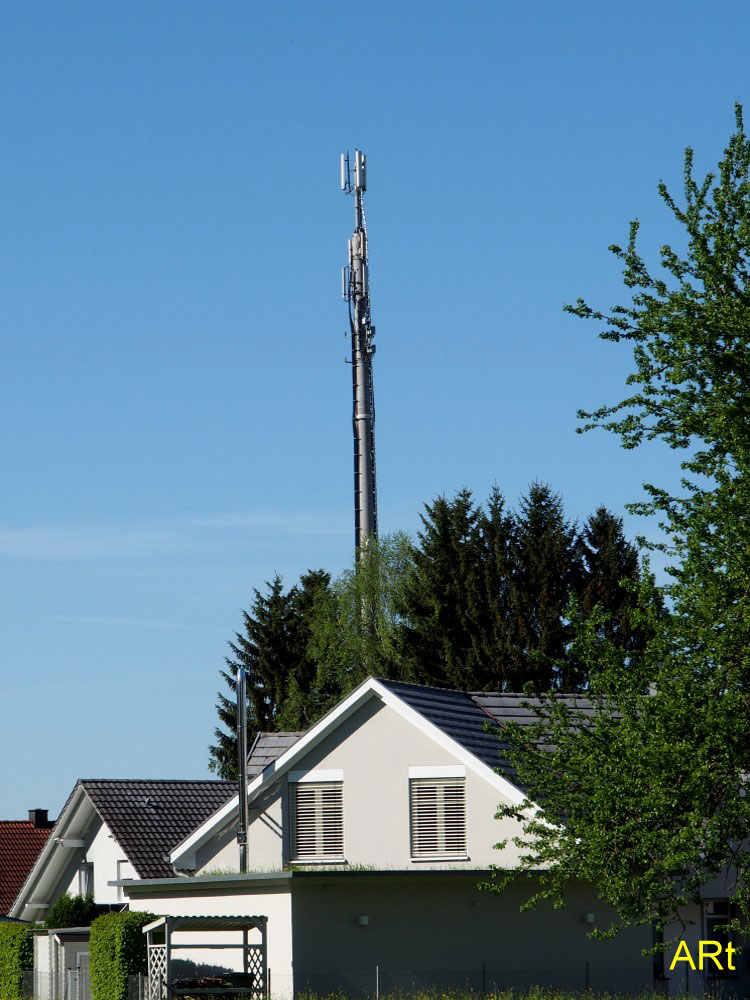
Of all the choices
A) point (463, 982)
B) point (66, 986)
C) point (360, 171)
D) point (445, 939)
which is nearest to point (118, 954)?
point (66, 986)

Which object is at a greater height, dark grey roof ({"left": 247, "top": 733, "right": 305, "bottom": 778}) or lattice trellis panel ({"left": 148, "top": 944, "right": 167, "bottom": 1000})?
dark grey roof ({"left": 247, "top": 733, "right": 305, "bottom": 778})

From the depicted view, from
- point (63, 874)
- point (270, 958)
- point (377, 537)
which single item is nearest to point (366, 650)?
point (377, 537)

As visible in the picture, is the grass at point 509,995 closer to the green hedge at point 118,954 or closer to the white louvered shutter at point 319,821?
the green hedge at point 118,954

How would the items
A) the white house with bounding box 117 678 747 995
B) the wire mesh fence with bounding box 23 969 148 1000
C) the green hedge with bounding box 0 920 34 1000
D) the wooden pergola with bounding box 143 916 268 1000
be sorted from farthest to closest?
1. the green hedge with bounding box 0 920 34 1000
2. the white house with bounding box 117 678 747 995
3. the wire mesh fence with bounding box 23 969 148 1000
4. the wooden pergola with bounding box 143 916 268 1000

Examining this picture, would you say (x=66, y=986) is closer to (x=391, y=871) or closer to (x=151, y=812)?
(x=391, y=871)

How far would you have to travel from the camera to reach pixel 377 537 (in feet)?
251

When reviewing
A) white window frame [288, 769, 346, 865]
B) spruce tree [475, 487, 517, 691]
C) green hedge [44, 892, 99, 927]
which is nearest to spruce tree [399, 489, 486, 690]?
spruce tree [475, 487, 517, 691]

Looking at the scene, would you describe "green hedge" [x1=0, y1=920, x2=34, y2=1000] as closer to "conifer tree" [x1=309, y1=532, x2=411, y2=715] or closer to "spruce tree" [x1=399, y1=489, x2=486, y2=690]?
"spruce tree" [x1=399, y1=489, x2=486, y2=690]

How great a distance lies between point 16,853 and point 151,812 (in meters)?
15.5

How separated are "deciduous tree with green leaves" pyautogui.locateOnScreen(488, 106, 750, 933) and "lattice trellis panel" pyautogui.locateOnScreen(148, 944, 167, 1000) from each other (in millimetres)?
9815

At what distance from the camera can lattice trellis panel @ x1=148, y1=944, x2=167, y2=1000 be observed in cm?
3155

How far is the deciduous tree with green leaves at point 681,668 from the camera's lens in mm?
22688

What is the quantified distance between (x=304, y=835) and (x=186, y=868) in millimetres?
3395

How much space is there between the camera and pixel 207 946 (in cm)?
3197
